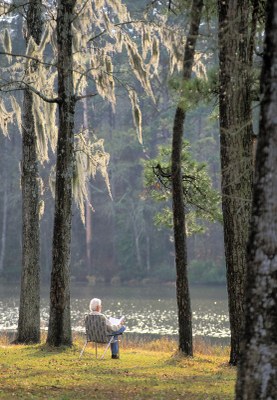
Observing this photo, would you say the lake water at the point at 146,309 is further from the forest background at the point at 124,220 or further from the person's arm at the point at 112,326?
the person's arm at the point at 112,326

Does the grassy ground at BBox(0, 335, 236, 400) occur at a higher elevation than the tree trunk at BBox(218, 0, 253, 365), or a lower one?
lower

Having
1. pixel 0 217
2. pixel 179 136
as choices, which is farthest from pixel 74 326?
pixel 0 217

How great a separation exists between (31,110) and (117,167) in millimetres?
41469

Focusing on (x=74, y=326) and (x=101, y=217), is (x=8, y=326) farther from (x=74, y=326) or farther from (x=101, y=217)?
(x=101, y=217)

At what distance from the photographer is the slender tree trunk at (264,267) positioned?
5414 millimetres

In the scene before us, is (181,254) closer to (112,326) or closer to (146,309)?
(112,326)

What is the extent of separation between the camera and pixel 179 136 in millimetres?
12219

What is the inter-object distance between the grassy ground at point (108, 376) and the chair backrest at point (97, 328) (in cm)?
31

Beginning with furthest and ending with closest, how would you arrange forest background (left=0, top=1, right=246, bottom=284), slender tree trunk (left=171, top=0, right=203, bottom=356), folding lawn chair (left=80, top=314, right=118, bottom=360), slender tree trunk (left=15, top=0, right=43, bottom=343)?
1. forest background (left=0, top=1, right=246, bottom=284)
2. slender tree trunk (left=15, top=0, right=43, bottom=343)
3. slender tree trunk (left=171, top=0, right=203, bottom=356)
4. folding lawn chair (left=80, top=314, right=118, bottom=360)

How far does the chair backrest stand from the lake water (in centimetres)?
1060

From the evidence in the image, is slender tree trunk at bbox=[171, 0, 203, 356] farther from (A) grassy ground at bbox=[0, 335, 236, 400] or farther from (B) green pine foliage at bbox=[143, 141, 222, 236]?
(B) green pine foliage at bbox=[143, 141, 222, 236]

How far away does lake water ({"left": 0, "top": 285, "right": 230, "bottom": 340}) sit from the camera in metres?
24.8

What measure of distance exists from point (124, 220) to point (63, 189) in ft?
141

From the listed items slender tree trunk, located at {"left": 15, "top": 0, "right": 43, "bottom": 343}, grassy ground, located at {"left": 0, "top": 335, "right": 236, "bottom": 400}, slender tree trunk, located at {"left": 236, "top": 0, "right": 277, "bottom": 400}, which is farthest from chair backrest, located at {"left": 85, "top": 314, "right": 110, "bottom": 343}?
slender tree trunk, located at {"left": 236, "top": 0, "right": 277, "bottom": 400}
